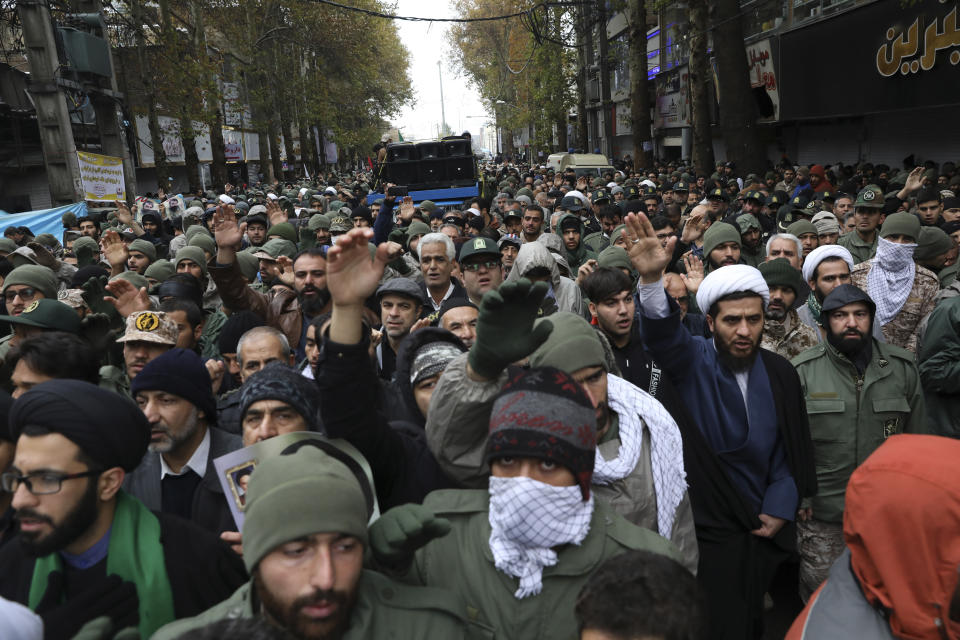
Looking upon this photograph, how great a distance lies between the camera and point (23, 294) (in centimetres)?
493

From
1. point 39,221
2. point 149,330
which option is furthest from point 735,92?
point 149,330

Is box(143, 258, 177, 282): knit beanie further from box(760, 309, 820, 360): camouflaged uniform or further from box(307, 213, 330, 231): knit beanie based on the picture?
box(760, 309, 820, 360): camouflaged uniform

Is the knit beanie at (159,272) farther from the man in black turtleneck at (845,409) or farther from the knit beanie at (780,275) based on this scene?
the man in black turtleneck at (845,409)

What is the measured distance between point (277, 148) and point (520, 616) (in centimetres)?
3628

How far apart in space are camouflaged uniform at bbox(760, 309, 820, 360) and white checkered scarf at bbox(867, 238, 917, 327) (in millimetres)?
1020

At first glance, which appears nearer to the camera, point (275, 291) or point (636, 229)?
point (636, 229)

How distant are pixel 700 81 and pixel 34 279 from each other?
53.0 ft

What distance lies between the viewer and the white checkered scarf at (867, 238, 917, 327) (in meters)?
5.21

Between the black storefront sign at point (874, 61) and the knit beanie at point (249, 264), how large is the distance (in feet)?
32.1

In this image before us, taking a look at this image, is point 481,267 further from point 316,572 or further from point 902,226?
point 316,572

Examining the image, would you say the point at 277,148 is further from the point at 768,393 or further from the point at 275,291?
the point at 768,393

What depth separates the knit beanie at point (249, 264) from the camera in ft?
22.3

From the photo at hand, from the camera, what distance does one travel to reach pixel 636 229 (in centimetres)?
314

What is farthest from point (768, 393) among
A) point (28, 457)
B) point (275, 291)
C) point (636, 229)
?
point (275, 291)
